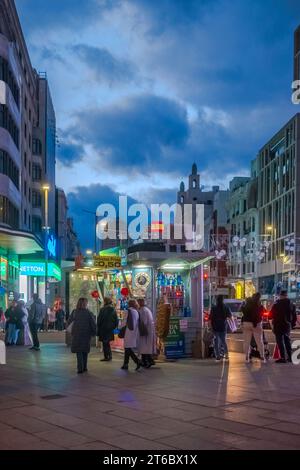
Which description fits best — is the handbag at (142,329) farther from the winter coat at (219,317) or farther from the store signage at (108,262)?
the store signage at (108,262)

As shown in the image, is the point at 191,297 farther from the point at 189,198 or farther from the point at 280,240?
the point at 189,198

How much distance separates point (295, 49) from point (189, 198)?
81.4m

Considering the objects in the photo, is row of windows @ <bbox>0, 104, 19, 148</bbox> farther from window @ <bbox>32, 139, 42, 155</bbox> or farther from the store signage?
the store signage

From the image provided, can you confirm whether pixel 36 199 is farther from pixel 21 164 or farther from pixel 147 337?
pixel 147 337

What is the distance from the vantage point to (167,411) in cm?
920

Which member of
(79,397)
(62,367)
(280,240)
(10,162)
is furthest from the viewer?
(280,240)

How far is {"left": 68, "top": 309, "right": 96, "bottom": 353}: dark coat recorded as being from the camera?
13883 mm

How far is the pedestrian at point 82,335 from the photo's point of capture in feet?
45.4

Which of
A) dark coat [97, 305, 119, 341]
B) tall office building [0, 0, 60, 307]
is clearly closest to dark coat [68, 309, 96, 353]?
dark coat [97, 305, 119, 341]

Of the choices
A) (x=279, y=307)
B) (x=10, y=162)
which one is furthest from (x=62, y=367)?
(x=10, y=162)

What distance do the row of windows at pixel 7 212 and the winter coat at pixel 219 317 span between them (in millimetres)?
23904

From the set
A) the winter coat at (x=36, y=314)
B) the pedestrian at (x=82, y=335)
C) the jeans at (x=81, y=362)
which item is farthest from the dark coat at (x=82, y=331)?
the winter coat at (x=36, y=314)

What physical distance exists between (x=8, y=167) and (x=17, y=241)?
843 centimetres

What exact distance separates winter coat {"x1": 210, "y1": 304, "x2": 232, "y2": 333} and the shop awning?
46.6 feet
